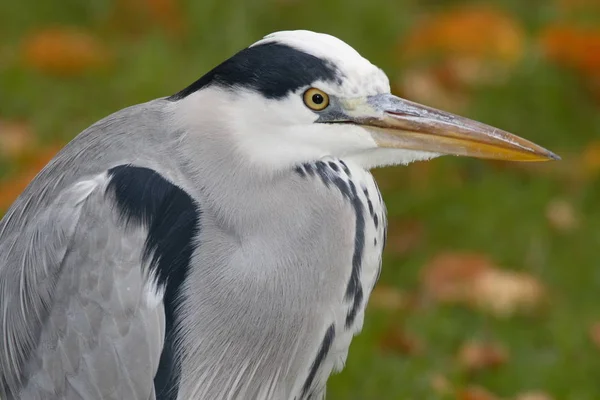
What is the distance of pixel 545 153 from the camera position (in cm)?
292

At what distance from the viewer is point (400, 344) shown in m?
4.40

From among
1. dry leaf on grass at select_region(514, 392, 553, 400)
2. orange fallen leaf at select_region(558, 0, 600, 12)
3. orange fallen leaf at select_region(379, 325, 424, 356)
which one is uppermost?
orange fallen leaf at select_region(558, 0, 600, 12)

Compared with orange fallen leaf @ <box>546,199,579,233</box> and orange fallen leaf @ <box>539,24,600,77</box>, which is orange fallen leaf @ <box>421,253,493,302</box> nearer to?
orange fallen leaf @ <box>546,199,579,233</box>

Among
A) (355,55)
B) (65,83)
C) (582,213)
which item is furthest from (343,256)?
(65,83)

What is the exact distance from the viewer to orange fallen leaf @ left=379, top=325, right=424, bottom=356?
173 inches

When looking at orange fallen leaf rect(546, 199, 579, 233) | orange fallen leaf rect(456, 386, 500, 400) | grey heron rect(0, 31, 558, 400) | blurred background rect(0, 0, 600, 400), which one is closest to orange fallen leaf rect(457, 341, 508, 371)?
blurred background rect(0, 0, 600, 400)

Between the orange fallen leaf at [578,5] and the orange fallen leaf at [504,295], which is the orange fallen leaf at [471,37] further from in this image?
the orange fallen leaf at [504,295]

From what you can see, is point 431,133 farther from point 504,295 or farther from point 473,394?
point 504,295

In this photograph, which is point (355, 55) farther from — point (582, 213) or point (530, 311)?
point (582, 213)

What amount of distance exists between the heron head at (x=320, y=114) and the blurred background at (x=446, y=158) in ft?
4.48

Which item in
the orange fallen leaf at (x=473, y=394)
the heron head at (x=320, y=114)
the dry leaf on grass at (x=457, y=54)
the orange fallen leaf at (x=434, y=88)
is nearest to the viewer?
the heron head at (x=320, y=114)

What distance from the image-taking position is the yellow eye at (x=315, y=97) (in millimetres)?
2820

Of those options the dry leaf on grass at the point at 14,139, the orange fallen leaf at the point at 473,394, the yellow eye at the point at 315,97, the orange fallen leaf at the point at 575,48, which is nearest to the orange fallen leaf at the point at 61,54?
the dry leaf on grass at the point at 14,139

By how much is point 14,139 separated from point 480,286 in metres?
2.10
